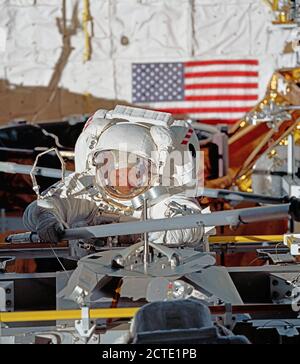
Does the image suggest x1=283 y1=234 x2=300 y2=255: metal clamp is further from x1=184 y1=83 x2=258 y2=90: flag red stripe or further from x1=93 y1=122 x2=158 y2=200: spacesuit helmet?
x1=184 y1=83 x2=258 y2=90: flag red stripe

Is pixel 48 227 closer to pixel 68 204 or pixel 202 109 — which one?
pixel 68 204

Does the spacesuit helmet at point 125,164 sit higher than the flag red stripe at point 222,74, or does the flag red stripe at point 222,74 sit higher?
the spacesuit helmet at point 125,164

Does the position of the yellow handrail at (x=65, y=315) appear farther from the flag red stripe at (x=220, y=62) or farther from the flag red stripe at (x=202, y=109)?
the flag red stripe at (x=220, y=62)

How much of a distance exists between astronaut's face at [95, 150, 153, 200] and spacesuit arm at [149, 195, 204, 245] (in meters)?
0.14

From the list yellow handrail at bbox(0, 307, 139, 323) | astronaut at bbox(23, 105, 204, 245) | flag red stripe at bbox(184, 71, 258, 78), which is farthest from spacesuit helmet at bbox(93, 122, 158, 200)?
flag red stripe at bbox(184, 71, 258, 78)

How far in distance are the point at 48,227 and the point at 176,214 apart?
25.7 inches

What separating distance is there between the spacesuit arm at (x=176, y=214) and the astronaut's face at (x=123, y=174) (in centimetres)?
14

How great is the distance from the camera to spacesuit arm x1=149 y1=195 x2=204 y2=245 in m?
4.63

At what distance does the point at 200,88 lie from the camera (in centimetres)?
1150

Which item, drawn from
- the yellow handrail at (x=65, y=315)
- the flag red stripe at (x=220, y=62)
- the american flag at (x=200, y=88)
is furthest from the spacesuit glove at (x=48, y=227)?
the flag red stripe at (x=220, y=62)

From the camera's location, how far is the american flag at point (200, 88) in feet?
37.4

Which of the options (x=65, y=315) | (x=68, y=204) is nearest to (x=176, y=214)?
(x=68, y=204)

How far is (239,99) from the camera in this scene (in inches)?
452
